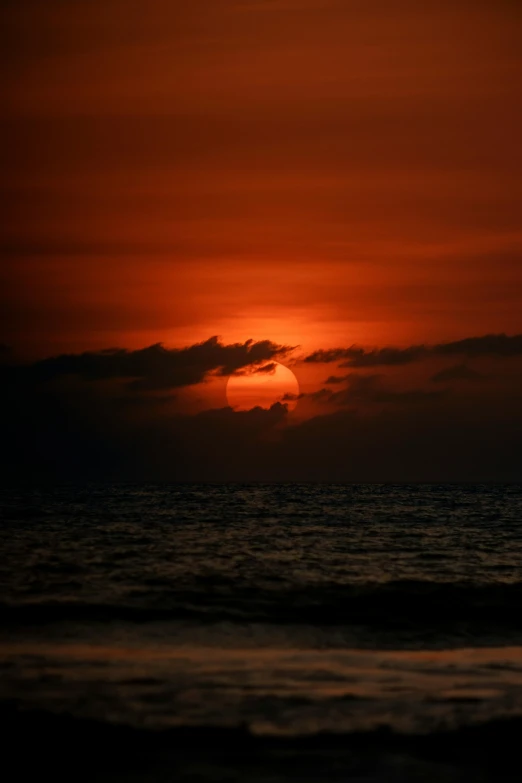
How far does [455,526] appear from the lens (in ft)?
169

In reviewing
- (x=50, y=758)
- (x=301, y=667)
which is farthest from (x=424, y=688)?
(x=50, y=758)

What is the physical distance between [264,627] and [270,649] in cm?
297

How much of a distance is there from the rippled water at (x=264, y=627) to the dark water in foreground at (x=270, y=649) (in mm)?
63

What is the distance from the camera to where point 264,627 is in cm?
2073

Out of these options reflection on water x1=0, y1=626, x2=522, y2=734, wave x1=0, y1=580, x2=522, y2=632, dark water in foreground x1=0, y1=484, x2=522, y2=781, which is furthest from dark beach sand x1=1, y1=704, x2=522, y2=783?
wave x1=0, y1=580, x2=522, y2=632

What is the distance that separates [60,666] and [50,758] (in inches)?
182

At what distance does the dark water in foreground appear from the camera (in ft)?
37.4

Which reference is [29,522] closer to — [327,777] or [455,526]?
[455,526]

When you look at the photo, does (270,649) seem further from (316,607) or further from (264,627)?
(316,607)

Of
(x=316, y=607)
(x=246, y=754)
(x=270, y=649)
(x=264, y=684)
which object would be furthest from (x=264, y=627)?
(x=246, y=754)

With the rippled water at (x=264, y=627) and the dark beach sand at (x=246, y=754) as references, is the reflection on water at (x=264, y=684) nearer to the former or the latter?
the rippled water at (x=264, y=627)

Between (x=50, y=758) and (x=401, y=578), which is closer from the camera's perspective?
(x=50, y=758)

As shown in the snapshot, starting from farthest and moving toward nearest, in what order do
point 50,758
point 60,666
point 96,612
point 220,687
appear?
point 96,612, point 60,666, point 220,687, point 50,758

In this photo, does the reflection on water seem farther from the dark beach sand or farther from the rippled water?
the dark beach sand
